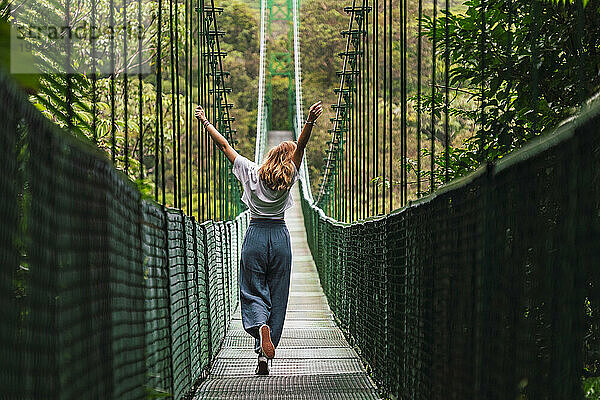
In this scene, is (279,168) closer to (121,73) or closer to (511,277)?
(511,277)

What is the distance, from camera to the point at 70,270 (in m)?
1.19

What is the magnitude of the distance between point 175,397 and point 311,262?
12.1 meters

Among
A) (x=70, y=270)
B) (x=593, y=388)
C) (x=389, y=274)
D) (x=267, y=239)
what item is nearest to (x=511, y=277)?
(x=593, y=388)

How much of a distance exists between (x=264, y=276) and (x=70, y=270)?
2.88 m

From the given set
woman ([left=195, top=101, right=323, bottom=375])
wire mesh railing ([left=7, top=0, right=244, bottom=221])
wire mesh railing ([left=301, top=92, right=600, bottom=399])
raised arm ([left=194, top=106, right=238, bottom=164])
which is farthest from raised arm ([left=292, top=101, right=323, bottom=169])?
wire mesh railing ([left=301, top=92, right=600, bottom=399])

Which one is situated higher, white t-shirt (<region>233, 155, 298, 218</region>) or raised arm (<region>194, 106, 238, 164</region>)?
raised arm (<region>194, 106, 238, 164</region>)

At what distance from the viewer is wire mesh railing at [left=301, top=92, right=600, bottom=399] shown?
1049mm

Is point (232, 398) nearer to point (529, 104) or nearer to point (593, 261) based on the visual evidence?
point (529, 104)

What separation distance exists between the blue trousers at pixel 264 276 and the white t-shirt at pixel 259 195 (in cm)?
6

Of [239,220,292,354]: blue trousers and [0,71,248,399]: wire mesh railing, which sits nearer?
[0,71,248,399]: wire mesh railing

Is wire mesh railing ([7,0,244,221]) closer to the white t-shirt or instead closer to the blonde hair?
the white t-shirt

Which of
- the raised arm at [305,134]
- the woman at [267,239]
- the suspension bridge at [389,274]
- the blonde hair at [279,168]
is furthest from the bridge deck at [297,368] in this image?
the raised arm at [305,134]

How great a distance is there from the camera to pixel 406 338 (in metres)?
2.76

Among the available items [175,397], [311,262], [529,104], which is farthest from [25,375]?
[311,262]
